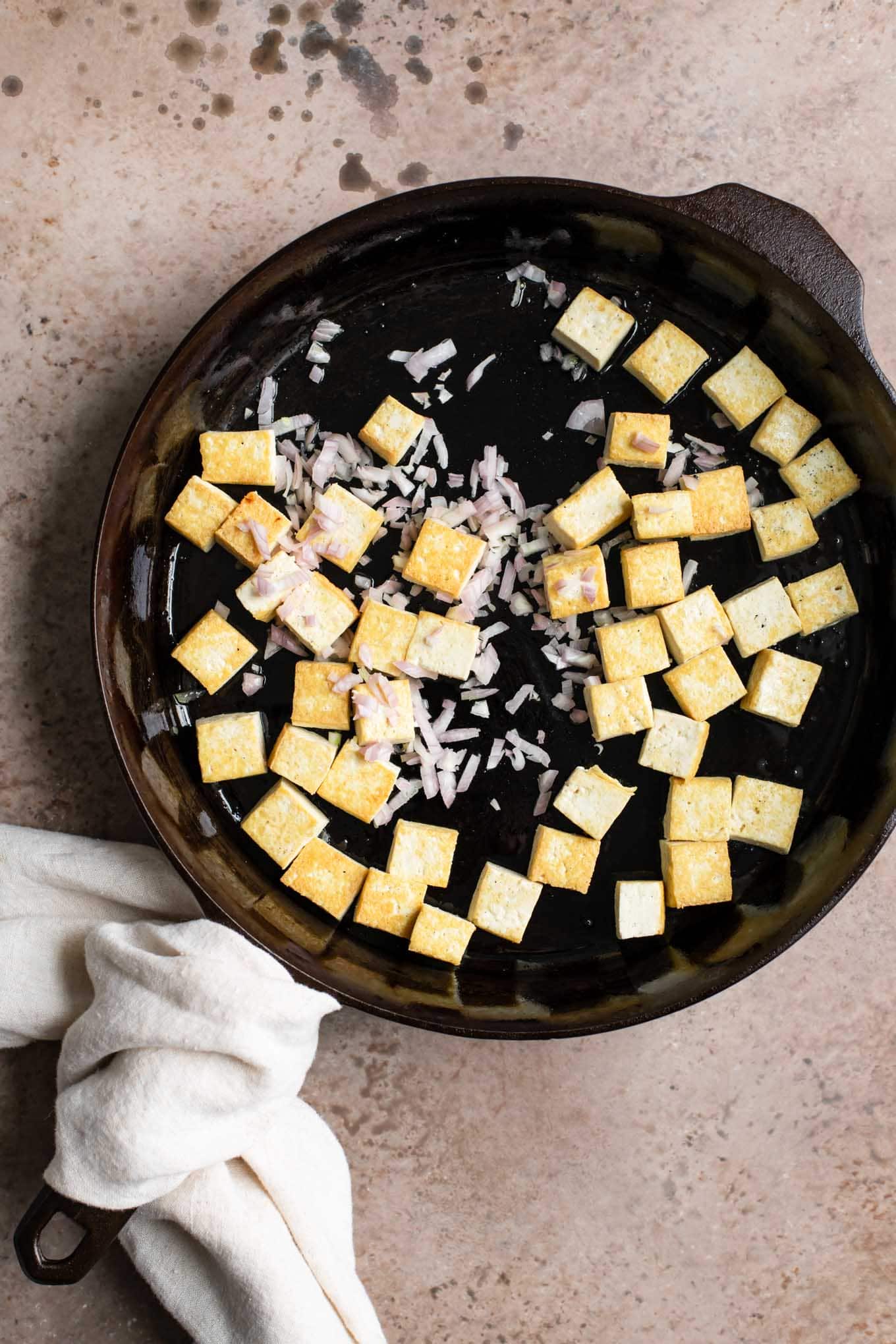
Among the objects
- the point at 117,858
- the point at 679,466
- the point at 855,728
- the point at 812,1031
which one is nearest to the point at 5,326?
the point at 117,858

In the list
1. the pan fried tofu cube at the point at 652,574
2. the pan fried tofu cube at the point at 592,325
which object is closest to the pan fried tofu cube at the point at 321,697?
the pan fried tofu cube at the point at 652,574

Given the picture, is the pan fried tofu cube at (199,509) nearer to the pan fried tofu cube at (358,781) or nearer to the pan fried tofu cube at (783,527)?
the pan fried tofu cube at (358,781)

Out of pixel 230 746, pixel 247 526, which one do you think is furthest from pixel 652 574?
pixel 230 746

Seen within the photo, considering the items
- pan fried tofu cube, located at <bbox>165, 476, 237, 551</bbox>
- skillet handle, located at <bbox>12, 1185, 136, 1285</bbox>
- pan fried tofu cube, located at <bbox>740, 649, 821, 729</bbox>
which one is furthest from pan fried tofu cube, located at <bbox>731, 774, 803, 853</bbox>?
skillet handle, located at <bbox>12, 1185, 136, 1285</bbox>

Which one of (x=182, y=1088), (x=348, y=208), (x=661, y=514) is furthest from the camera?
(x=348, y=208)

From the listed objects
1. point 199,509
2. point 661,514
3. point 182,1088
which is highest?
point 661,514

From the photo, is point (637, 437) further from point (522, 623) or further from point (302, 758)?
point (302, 758)

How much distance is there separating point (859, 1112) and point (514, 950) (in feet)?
2.86

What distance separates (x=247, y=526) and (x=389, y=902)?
82 centimetres

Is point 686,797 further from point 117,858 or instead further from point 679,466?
point 117,858

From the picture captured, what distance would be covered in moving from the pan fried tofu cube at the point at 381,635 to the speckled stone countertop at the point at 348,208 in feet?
2.04

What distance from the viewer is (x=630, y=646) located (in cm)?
196

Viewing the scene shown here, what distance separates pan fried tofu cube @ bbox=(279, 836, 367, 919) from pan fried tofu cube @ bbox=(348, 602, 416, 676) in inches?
15.6

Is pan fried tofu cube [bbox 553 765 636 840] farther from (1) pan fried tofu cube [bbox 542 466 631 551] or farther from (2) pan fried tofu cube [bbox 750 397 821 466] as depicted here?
(2) pan fried tofu cube [bbox 750 397 821 466]
